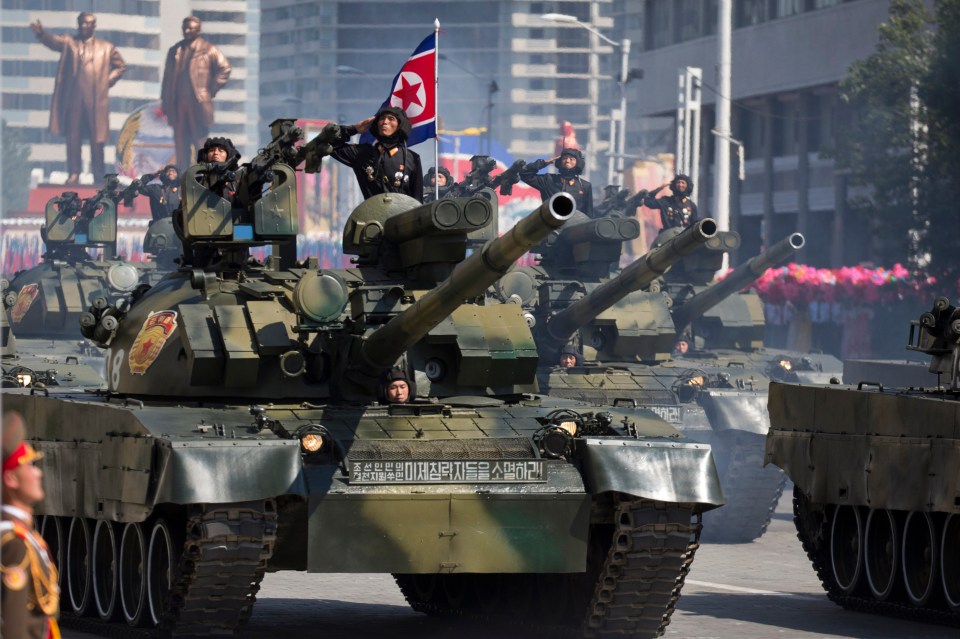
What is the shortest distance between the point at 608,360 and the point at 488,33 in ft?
405

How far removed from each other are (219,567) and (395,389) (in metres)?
2.12

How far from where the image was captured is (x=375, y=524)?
1510 cm

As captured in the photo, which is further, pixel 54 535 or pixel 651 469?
pixel 54 535

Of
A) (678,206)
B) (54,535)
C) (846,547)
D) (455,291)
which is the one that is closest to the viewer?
(455,291)

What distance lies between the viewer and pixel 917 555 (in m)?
18.9

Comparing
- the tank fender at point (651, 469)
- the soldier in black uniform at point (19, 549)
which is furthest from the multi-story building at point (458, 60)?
the soldier in black uniform at point (19, 549)

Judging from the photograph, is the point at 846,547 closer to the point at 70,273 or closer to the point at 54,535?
the point at 54,535

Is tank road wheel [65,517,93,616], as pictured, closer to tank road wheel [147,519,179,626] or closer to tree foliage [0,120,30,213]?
tank road wheel [147,519,179,626]

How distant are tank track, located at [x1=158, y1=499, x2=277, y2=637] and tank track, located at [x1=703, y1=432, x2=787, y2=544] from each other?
10.6m

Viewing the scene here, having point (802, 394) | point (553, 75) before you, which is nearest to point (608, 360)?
point (802, 394)

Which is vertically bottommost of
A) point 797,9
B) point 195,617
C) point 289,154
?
point 195,617

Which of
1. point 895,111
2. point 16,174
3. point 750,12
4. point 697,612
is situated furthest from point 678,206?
point 16,174

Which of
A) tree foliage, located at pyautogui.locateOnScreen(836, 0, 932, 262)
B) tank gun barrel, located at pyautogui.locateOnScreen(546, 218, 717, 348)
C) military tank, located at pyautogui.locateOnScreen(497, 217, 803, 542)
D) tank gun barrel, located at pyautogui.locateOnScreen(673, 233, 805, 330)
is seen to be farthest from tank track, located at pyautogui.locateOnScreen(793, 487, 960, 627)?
tree foliage, located at pyautogui.locateOnScreen(836, 0, 932, 262)

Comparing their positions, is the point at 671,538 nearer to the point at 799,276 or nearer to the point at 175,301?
the point at 175,301
